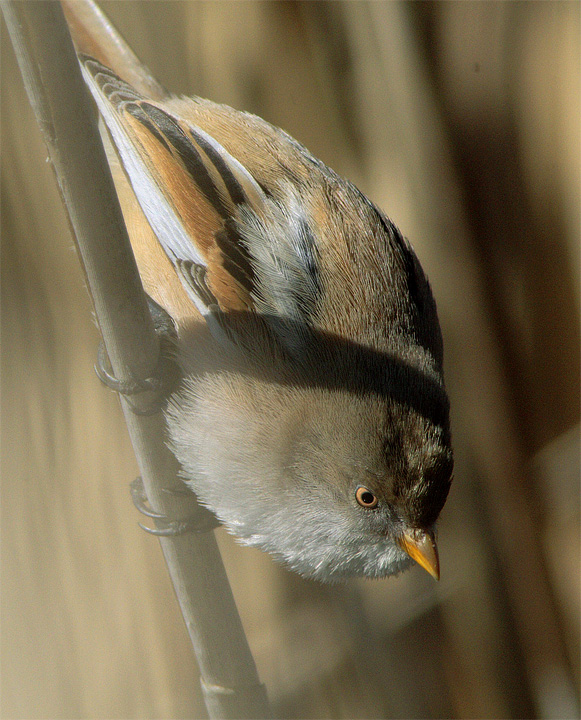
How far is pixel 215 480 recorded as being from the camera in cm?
109

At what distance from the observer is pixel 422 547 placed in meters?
1.07

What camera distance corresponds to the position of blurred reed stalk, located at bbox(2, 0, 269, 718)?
69 centimetres

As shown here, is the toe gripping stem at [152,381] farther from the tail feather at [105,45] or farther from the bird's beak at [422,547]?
the tail feather at [105,45]

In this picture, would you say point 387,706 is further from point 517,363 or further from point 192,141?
point 192,141

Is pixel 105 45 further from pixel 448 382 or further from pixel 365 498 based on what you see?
pixel 448 382

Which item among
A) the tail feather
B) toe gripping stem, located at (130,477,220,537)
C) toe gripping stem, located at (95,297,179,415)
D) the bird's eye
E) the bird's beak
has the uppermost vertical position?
the tail feather

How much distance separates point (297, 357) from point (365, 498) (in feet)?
0.86

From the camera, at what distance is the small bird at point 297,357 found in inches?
41.9

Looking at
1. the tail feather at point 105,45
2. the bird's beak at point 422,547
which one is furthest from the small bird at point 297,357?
the tail feather at point 105,45

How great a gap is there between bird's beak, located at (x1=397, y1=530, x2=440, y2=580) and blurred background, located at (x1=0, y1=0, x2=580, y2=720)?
483 mm

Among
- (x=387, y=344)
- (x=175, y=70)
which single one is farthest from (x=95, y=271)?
(x=175, y=70)

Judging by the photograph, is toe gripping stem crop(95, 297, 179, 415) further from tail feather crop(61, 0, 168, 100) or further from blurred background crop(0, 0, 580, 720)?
tail feather crop(61, 0, 168, 100)

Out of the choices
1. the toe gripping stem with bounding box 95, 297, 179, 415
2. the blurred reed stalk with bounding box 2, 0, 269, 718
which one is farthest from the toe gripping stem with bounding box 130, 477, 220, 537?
the toe gripping stem with bounding box 95, 297, 179, 415

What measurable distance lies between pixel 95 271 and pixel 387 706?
1.70 m
